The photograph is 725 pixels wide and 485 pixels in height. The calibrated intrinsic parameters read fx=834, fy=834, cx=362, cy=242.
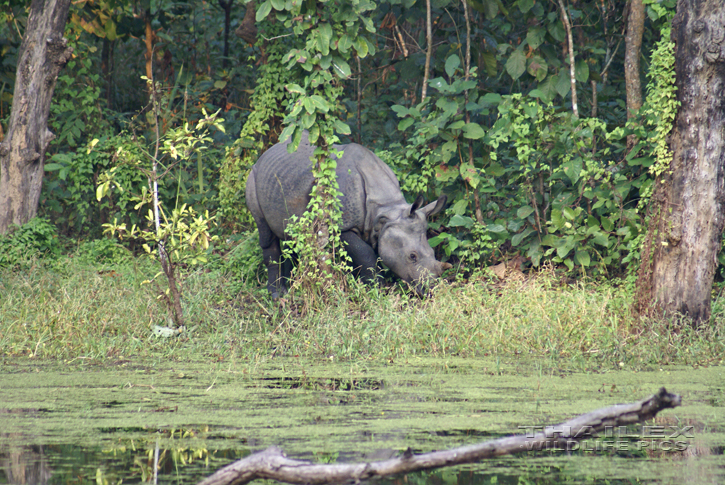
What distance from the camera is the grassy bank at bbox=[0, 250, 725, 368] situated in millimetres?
5531

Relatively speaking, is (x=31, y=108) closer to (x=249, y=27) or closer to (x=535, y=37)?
(x=249, y=27)

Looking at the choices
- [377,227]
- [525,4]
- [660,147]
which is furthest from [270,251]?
[660,147]

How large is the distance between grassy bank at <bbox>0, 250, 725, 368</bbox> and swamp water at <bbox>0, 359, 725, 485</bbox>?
0.30 metres

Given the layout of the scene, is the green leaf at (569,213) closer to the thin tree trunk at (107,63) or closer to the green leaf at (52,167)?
the green leaf at (52,167)

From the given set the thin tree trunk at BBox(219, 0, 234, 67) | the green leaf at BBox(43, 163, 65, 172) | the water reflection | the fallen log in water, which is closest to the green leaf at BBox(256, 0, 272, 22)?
the water reflection

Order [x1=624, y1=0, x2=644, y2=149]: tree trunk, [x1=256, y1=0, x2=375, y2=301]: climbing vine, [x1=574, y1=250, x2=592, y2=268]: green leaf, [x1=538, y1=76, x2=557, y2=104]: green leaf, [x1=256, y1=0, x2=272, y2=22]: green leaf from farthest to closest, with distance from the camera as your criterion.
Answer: [x1=538, y1=76, x2=557, y2=104]: green leaf
[x1=624, y1=0, x2=644, y2=149]: tree trunk
[x1=574, y1=250, x2=592, y2=268]: green leaf
[x1=256, y1=0, x2=375, y2=301]: climbing vine
[x1=256, y1=0, x2=272, y2=22]: green leaf

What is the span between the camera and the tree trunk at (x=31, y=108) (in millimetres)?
8547

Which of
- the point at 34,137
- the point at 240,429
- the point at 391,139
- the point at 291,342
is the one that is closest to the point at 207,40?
the point at 391,139

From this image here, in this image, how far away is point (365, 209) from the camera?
24.8ft

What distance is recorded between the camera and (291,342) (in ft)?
19.0

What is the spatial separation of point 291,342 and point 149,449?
8.12ft

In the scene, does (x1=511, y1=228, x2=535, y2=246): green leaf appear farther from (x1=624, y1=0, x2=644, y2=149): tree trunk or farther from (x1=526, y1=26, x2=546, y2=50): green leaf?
(x1=526, y1=26, x2=546, y2=50): green leaf

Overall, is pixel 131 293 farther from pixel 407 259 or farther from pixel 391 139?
pixel 391 139

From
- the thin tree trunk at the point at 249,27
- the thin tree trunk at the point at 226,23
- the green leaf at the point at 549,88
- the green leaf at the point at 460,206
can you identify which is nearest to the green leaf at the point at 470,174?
the green leaf at the point at 460,206
